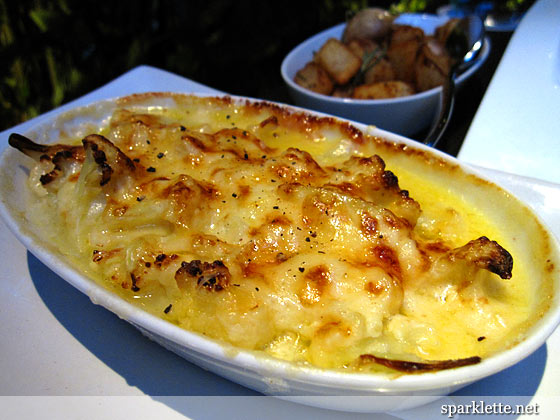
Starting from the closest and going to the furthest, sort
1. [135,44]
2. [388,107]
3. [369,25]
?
[388,107] → [369,25] → [135,44]

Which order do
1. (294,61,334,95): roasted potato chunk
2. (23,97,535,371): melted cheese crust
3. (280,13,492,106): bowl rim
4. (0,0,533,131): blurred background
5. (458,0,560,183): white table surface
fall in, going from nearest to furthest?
(23,97,535,371): melted cheese crust
(458,0,560,183): white table surface
(280,13,492,106): bowl rim
(294,61,334,95): roasted potato chunk
(0,0,533,131): blurred background

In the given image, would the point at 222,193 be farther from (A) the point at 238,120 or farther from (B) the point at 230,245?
(A) the point at 238,120

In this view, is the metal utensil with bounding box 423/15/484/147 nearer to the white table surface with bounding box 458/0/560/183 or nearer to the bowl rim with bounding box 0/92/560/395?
the white table surface with bounding box 458/0/560/183

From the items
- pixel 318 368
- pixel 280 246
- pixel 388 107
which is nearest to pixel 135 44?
pixel 388 107

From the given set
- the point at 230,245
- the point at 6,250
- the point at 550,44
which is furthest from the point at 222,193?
the point at 550,44

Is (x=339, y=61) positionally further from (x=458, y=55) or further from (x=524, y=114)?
(x=524, y=114)

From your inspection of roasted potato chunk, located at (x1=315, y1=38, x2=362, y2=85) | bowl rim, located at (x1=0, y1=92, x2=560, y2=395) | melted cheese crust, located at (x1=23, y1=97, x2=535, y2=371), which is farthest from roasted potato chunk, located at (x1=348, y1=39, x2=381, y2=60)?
bowl rim, located at (x1=0, y1=92, x2=560, y2=395)
